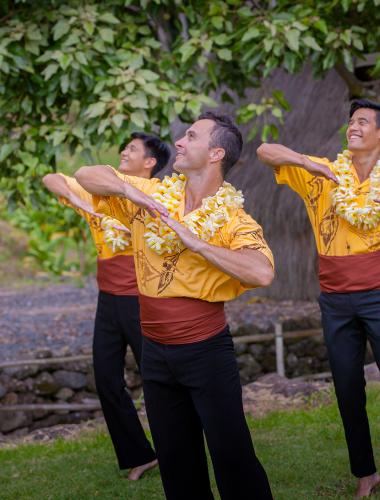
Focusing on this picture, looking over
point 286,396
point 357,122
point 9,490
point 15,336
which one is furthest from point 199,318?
point 15,336

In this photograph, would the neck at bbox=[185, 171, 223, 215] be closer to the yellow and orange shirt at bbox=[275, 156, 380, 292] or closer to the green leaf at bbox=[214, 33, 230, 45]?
the yellow and orange shirt at bbox=[275, 156, 380, 292]

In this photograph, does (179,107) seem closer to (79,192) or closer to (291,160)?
(79,192)

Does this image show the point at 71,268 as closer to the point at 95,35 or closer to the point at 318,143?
the point at 318,143

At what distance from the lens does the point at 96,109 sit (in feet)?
19.3

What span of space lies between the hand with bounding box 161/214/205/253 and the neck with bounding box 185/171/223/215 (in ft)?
0.94

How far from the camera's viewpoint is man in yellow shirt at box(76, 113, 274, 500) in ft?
10.9

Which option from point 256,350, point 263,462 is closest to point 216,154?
point 263,462

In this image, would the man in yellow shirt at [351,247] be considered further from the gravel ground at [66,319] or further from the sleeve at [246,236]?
the gravel ground at [66,319]

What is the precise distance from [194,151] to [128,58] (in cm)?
289

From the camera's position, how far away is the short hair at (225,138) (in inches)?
136

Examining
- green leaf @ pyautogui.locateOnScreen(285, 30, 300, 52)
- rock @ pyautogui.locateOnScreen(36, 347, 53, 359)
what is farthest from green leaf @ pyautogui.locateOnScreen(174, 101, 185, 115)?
rock @ pyautogui.locateOnScreen(36, 347, 53, 359)

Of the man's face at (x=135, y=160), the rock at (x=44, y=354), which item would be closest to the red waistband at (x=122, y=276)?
the man's face at (x=135, y=160)

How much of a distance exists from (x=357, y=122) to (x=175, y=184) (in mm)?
1125

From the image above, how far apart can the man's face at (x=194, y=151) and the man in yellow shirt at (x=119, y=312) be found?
1.40m
